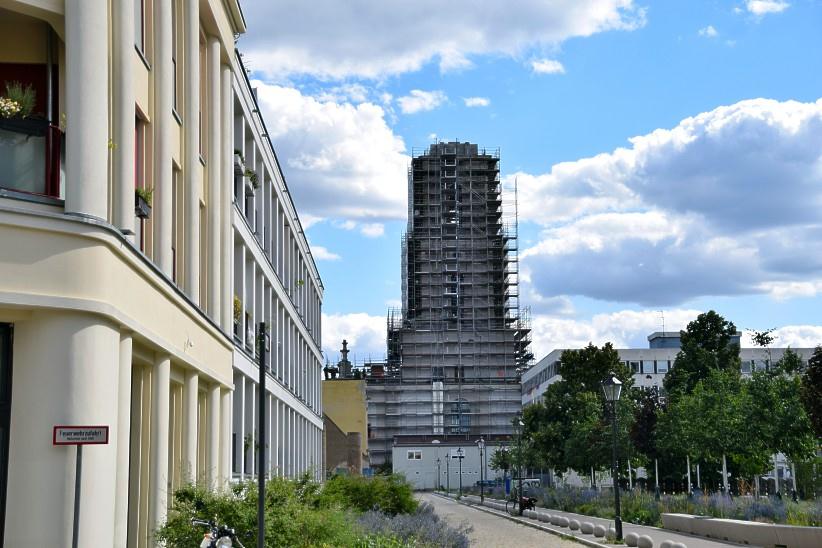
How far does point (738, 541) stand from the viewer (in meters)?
28.9

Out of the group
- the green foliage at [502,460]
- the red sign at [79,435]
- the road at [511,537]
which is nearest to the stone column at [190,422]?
the road at [511,537]

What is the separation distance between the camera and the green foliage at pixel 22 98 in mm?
13727

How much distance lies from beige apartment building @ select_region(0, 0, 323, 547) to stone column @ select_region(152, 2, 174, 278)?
3cm

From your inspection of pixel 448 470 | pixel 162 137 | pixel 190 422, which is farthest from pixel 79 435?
pixel 448 470

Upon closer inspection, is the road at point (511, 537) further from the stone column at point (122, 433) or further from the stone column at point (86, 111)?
the stone column at point (86, 111)

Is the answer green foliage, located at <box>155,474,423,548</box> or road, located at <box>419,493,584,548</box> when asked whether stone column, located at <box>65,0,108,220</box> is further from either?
road, located at <box>419,493,584,548</box>

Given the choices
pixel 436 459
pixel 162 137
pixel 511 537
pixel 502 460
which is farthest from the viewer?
pixel 436 459

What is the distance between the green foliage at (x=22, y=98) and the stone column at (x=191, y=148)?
22.6 ft

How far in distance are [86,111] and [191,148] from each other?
7593 millimetres

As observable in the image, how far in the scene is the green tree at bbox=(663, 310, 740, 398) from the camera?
219 ft

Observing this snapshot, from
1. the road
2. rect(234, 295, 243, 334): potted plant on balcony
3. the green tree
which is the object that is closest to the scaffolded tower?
the green tree

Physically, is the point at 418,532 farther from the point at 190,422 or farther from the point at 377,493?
the point at 377,493

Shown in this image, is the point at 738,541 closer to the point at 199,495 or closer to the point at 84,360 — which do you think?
the point at 199,495

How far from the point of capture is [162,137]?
715 inches
